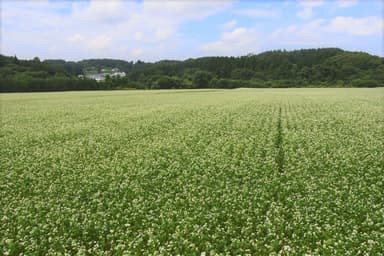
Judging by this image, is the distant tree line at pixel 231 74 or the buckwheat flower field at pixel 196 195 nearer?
the buckwheat flower field at pixel 196 195

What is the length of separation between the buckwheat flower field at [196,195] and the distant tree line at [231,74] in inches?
3747

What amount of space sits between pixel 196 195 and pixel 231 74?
476 ft

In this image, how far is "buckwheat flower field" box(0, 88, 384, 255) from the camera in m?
6.89

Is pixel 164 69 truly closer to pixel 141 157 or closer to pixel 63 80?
pixel 63 80

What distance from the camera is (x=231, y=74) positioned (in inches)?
5940

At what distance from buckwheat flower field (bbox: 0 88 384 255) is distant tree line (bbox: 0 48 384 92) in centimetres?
9517

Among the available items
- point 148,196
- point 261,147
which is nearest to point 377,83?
point 261,147

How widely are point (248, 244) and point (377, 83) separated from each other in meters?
131

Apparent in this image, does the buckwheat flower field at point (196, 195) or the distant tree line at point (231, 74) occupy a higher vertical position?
the distant tree line at point (231, 74)

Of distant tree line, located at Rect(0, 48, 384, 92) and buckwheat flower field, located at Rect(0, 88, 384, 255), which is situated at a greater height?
distant tree line, located at Rect(0, 48, 384, 92)

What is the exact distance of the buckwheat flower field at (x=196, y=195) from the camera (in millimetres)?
6895

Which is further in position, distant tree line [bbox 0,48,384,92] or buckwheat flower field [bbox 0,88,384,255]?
distant tree line [bbox 0,48,384,92]

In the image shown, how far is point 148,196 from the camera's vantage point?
9.76 meters

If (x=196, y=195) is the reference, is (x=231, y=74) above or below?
above
